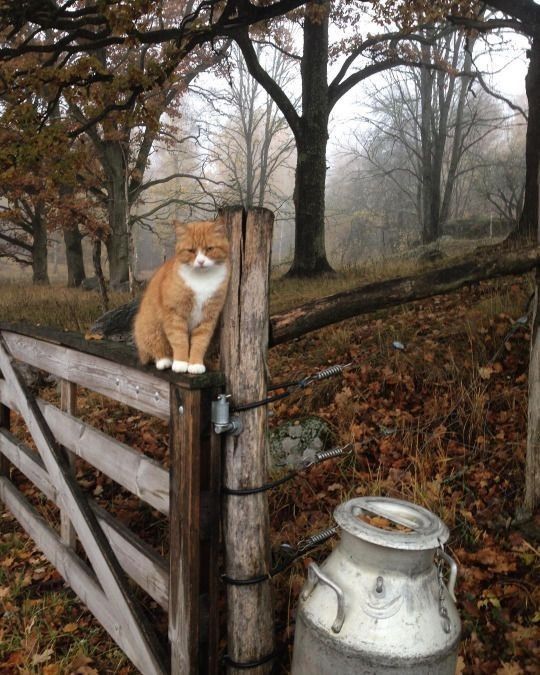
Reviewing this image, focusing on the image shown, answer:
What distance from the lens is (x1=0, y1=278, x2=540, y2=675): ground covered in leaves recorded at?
2740 millimetres

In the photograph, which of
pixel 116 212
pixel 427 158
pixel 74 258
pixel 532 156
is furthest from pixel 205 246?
pixel 74 258

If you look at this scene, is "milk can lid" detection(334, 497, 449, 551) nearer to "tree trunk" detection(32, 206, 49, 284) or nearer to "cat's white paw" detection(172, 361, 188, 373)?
"cat's white paw" detection(172, 361, 188, 373)

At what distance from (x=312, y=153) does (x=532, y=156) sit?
5.11m

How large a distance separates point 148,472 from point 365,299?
4.65ft

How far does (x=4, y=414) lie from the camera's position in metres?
4.71

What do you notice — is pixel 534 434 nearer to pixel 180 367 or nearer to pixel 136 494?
pixel 180 367

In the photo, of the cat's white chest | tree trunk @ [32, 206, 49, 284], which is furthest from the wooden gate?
tree trunk @ [32, 206, 49, 284]

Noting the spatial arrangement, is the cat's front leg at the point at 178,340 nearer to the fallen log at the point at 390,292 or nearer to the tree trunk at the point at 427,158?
the fallen log at the point at 390,292

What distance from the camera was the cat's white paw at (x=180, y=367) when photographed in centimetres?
209

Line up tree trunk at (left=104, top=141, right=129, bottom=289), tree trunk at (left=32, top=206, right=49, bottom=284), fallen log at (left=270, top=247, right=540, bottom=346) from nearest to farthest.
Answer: fallen log at (left=270, top=247, right=540, bottom=346), tree trunk at (left=104, top=141, right=129, bottom=289), tree trunk at (left=32, top=206, right=49, bottom=284)

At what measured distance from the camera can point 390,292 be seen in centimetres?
254

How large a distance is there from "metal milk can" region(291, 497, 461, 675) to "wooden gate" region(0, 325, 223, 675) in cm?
54

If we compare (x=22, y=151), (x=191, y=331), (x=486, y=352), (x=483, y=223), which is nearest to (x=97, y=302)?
(x=22, y=151)

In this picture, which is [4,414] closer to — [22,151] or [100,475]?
[100,475]
